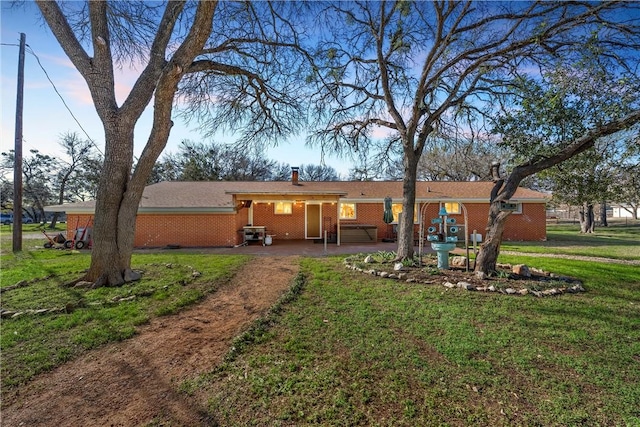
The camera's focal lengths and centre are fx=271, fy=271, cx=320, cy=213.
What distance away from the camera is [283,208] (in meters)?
15.9

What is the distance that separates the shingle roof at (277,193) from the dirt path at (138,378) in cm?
855

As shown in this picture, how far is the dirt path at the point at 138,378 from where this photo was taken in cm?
232

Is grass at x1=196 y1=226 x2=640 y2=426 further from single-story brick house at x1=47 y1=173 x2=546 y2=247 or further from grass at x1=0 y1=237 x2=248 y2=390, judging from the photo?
single-story brick house at x1=47 y1=173 x2=546 y2=247

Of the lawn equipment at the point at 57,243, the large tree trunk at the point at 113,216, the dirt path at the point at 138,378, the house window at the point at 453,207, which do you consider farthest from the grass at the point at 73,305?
the house window at the point at 453,207

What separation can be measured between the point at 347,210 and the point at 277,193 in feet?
16.5

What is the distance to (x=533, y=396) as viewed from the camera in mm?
2611

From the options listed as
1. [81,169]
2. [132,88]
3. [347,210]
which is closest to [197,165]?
→ [81,169]

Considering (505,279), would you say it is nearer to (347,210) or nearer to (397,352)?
(397,352)

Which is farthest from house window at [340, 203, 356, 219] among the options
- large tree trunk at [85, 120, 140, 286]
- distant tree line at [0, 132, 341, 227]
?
distant tree line at [0, 132, 341, 227]

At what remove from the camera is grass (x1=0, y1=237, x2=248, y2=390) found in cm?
332

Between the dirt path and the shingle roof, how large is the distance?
855cm

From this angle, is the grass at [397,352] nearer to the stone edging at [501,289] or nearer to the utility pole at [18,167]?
the stone edging at [501,289]

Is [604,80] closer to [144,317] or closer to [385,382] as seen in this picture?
[385,382]

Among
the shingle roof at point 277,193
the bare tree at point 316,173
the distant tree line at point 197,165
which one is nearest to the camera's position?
the shingle roof at point 277,193
